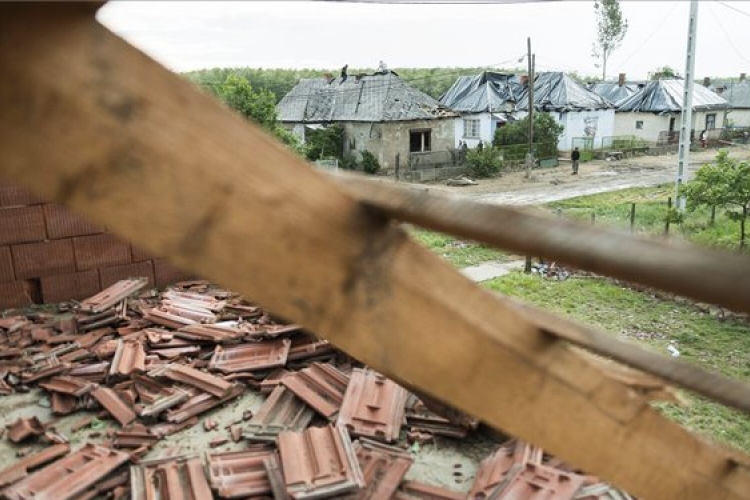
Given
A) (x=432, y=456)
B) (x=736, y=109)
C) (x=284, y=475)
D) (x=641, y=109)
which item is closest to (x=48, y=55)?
(x=284, y=475)

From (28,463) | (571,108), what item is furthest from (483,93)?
(28,463)

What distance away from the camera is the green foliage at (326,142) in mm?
27156

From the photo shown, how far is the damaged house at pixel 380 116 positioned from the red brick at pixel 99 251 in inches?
746

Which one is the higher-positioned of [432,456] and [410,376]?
[410,376]

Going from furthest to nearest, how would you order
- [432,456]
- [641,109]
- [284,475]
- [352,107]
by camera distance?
[641,109]
[352,107]
[432,456]
[284,475]

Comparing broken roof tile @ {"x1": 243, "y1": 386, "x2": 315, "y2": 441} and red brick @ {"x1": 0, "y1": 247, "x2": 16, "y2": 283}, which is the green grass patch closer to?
broken roof tile @ {"x1": 243, "y1": 386, "x2": 315, "y2": 441}

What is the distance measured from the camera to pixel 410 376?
101 cm

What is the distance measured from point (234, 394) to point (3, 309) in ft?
14.5

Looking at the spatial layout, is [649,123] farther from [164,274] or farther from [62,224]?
[62,224]

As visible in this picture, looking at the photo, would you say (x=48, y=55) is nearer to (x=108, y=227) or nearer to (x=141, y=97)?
(x=141, y=97)

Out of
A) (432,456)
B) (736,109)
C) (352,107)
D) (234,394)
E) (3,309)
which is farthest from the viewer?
(736,109)

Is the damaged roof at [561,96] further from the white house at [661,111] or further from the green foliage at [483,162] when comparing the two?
the green foliage at [483,162]

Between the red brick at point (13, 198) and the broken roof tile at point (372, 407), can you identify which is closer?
the broken roof tile at point (372, 407)

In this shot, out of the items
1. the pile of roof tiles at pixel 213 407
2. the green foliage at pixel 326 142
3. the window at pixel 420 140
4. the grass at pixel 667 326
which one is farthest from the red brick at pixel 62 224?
the window at pixel 420 140
